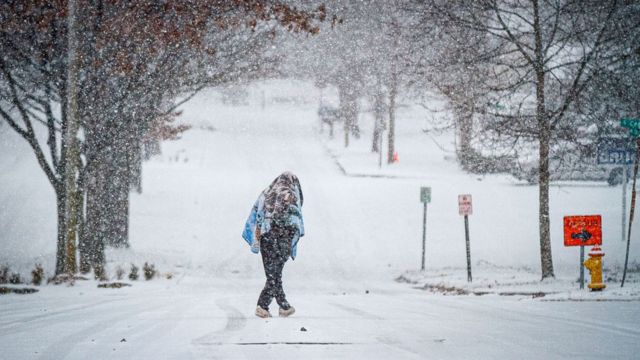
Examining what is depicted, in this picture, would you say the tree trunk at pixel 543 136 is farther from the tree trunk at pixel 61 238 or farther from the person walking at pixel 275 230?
the tree trunk at pixel 61 238

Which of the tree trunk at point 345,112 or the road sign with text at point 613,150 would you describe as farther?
the tree trunk at point 345,112

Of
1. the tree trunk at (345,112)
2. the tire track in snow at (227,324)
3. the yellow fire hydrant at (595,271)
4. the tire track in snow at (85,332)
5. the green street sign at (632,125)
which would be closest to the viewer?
the tire track in snow at (85,332)

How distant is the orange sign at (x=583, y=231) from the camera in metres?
10.7

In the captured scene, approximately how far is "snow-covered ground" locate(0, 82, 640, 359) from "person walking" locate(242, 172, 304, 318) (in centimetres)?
41

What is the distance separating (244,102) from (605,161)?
64.9 metres

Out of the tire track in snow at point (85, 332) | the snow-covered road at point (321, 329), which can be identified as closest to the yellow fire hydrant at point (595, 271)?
the snow-covered road at point (321, 329)

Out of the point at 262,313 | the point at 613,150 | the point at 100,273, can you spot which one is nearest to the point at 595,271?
the point at 613,150

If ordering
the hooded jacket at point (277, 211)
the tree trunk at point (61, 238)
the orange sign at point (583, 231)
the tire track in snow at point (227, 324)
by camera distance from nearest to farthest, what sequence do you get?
the tire track in snow at point (227, 324), the hooded jacket at point (277, 211), the orange sign at point (583, 231), the tree trunk at point (61, 238)

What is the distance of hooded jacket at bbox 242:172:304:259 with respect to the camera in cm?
746

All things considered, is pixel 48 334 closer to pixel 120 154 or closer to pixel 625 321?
pixel 625 321

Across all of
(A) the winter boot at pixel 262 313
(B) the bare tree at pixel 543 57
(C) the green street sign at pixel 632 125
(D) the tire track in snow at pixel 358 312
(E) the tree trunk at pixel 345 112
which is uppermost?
(E) the tree trunk at pixel 345 112

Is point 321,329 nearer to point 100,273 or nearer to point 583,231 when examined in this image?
point 583,231

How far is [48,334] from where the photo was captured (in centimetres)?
602

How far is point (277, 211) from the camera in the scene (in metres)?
7.46
